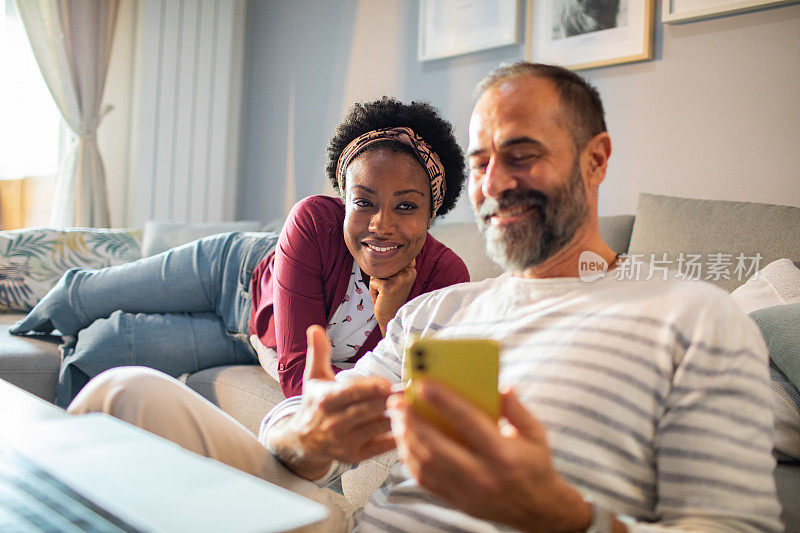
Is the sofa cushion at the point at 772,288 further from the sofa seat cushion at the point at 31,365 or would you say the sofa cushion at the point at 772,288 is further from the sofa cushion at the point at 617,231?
the sofa seat cushion at the point at 31,365

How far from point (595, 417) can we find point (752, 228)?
110 centimetres

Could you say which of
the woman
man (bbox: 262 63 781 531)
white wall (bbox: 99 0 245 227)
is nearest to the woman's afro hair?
the woman

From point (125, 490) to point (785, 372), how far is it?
1.02 meters

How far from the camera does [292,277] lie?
1.63 metres

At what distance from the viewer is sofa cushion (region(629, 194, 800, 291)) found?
1586mm

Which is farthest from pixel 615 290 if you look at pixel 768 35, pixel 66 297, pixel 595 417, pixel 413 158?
pixel 66 297

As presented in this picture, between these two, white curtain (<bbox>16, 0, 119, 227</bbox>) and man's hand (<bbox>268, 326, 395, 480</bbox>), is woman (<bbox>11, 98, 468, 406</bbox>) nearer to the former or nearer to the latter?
man's hand (<bbox>268, 326, 395, 480</bbox>)

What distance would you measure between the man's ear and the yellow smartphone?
1.49 ft

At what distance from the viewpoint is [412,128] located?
1.66 meters

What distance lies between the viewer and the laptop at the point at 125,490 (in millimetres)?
499

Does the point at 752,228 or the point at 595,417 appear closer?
the point at 595,417

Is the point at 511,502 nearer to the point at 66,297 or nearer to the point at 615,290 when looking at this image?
the point at 615,290

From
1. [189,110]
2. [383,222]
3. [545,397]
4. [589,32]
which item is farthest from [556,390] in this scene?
[189,110]

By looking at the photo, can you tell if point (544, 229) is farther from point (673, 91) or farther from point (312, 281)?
point (673, 91)
